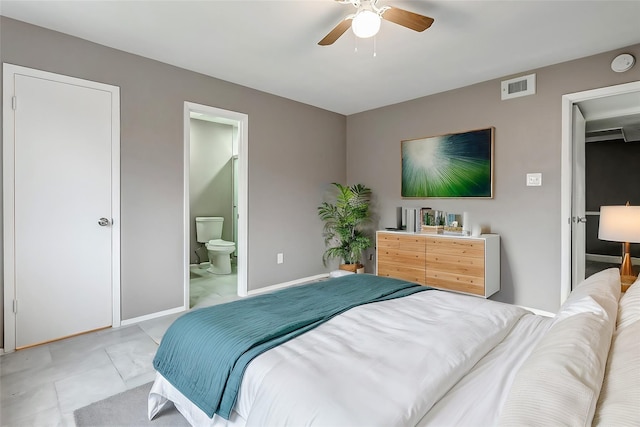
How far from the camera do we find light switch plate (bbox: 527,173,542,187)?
3.21 m

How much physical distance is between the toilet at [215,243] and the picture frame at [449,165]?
2735 mm

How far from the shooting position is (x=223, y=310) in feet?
5.43

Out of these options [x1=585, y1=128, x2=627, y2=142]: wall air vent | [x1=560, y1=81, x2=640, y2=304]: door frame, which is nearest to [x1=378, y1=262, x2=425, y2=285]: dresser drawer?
[x1=560, y1=81, x2=640, y2=304]: door frame

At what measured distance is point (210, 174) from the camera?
5633 millimetres

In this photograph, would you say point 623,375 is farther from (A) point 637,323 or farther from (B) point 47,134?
(B) point 47,134

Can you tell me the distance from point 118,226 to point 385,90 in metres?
3.20

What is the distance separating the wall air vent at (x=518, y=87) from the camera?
322cm

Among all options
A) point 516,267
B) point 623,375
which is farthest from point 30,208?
point 516,267

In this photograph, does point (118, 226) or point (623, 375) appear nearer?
point (623, 375)

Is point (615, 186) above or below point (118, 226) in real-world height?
above

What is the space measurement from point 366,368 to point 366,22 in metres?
1.89

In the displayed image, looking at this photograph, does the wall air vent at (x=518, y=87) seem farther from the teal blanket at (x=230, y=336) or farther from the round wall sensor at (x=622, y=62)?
the teal blanket at (x=230, y=336)

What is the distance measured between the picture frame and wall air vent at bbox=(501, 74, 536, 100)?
1.23ft

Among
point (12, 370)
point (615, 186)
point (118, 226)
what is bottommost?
point (12, 370)
